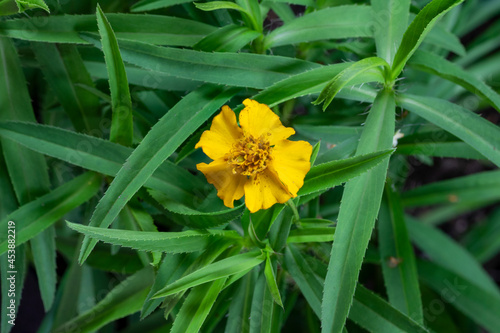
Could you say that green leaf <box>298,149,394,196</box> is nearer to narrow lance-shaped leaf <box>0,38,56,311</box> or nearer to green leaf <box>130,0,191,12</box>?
green leaf <box>130,0,191,12</box>

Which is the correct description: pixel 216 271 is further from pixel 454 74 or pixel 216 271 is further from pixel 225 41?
pixel 454 74

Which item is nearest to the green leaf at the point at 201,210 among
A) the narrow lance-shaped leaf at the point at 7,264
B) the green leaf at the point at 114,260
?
the green leaf at the point at 114,260

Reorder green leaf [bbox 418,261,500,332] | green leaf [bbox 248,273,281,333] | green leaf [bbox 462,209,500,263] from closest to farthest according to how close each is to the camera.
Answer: green leaf [bbox 248,273,281,333] → green leaf [bbox 418,261,500,332] → green leaf [bbox 462,209,500,263]

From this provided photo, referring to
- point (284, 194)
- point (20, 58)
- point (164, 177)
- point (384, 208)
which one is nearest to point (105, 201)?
point (164, 177)

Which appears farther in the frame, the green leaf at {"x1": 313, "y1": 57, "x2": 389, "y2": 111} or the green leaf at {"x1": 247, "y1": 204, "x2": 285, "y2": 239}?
the green leaf at {"x1": 247, "y1": 204, "x2": 285, "y2": 239}

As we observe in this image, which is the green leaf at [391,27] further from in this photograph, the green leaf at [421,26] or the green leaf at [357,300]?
the green leaf at [357,300]

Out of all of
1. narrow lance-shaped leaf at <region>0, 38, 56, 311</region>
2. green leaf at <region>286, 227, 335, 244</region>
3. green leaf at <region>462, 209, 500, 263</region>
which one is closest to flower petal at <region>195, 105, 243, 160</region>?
green leaf at <region>286, 227, 335, 244</region>
